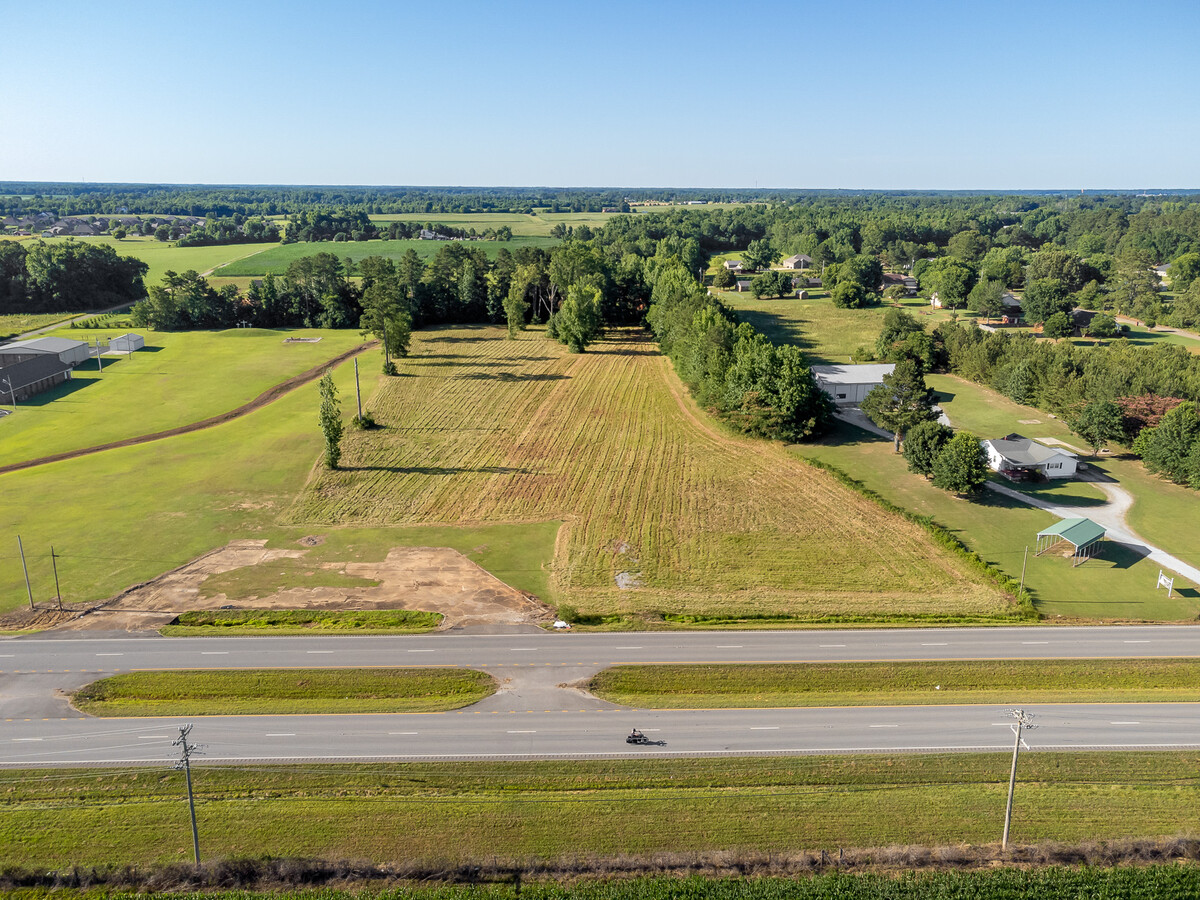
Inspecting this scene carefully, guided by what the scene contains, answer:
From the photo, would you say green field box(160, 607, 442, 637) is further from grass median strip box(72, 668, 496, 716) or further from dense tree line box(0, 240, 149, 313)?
dense tree line box(0, 240, 149, 313)

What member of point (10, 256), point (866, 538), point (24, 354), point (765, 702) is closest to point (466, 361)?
point (24, 354)

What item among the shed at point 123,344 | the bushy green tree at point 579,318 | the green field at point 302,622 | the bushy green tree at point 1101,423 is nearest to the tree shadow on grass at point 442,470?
the green field at point 302,622

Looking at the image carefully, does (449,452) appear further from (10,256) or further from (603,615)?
(10,256)

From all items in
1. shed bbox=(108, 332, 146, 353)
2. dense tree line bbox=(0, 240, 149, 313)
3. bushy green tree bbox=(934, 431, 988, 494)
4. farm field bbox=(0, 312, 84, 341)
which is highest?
dense tree line bbox=(0, 240, 149, 313)

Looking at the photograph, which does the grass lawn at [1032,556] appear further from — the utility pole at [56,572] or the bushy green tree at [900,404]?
the utility pole at [56,572]

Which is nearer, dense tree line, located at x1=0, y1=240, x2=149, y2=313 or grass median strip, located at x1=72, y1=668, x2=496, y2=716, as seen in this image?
grass median strip, located at x1=72, y1=668, x2=496, y2=716

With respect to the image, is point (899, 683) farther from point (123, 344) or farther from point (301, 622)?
point (123, 344)

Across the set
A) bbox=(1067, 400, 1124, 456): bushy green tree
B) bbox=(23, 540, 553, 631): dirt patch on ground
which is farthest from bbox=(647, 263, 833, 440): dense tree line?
bbox=(23, 540, 553, 631): dirt patch on ground

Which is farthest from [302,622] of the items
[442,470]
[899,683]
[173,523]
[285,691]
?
[899,683]
